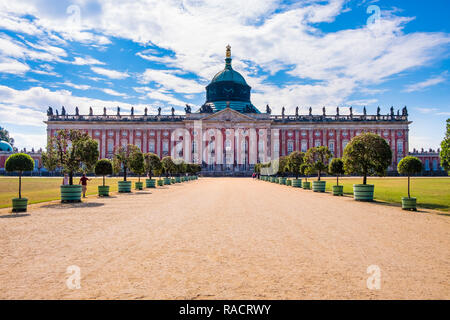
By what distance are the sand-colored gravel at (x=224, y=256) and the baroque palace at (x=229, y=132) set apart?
66436 mm

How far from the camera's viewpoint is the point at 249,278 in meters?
5.42

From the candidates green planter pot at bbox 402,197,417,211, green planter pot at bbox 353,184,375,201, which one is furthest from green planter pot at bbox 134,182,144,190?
green planter pot at bbox 402,197,417,211

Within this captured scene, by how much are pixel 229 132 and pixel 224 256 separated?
237 feet

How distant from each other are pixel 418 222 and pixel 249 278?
8.24 meters

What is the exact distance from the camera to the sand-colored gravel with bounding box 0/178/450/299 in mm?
4930

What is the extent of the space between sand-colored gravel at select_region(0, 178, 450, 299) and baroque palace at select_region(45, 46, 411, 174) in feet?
218

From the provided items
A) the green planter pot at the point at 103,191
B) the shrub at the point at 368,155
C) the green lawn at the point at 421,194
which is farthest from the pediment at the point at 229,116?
the shrub at the point at 368,155

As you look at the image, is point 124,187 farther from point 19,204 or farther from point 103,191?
point 19,204

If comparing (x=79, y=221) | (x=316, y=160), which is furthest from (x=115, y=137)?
(x=79, y=221)

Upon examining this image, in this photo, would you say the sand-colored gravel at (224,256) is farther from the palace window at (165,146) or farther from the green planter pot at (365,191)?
the palace window at (165,146)

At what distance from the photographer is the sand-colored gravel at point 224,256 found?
4.93 metres

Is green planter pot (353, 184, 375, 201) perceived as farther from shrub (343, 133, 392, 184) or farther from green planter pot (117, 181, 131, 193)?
green planter pot (117, 181, 131, 193)
